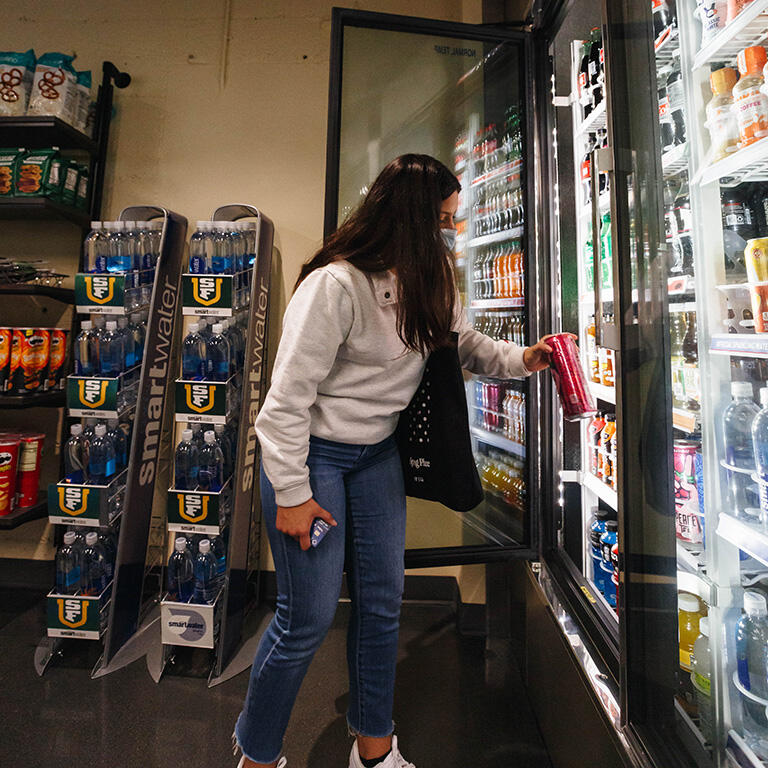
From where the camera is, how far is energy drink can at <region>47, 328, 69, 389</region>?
2.35 metres

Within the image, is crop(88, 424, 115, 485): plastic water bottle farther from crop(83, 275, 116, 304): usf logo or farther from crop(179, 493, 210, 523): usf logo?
crop(83, 275, 116, 304): usf logo

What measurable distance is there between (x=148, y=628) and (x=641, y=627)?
2109mm

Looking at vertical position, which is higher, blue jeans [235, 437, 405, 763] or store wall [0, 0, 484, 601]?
store wall [0, 0, 484, 601]

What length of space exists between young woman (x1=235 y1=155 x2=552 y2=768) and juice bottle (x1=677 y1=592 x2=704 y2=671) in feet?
2.28

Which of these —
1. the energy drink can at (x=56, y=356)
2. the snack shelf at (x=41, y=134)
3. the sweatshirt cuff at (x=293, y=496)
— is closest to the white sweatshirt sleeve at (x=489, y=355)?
the sweatshirt cuff at (x=293, y=496)

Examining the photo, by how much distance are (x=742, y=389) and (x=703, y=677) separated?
2.13ft

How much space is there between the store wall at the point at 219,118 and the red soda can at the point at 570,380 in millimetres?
1716

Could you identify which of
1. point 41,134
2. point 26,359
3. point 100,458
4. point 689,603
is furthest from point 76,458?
point 689,603

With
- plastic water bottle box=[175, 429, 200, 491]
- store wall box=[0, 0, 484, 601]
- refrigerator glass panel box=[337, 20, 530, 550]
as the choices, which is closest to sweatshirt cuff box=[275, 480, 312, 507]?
refrigerator glass panel box=[337, 20, 530, 550]

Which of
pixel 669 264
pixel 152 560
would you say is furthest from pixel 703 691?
pixel 152 560

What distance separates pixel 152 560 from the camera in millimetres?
2551

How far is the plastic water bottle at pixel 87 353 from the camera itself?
212 cm

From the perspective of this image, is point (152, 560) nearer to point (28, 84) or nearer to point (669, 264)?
point (28, 84)

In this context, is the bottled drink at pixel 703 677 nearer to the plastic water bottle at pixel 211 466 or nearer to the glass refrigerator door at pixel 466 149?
the glass refrigerator door at pixel 466 149
